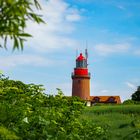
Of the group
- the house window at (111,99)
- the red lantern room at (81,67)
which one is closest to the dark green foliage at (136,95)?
the red lantern room at (81,67)

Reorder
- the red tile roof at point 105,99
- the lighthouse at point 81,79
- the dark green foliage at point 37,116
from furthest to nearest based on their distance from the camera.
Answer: the red tile roof at point 105,99
the lighthouse at point 81,79
the dark green foliage at point 37,116

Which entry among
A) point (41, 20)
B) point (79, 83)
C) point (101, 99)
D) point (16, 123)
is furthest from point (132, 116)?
point (101, 99)

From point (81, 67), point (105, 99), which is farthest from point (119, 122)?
point (105, 99)

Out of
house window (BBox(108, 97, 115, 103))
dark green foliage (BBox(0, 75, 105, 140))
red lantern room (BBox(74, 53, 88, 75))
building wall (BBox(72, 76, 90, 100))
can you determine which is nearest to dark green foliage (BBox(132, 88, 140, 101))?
building wall (BBox(72, 76, 90, 100))

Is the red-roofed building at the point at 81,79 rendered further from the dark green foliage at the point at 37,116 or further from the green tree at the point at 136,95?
the dark green foliage at the point at 37,116

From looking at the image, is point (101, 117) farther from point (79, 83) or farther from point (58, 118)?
point (79, 83)

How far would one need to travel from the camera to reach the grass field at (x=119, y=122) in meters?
26.0

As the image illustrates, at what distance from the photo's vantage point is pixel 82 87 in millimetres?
104188

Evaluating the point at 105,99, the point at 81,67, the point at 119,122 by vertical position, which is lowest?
the point at 119,122

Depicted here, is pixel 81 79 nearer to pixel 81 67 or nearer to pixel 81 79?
pixel 81 79

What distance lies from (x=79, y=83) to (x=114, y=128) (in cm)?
7488

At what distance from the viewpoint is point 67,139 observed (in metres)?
14.6

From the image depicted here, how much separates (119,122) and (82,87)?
2871 inches

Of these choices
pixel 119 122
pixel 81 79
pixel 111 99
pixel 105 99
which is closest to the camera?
pixel 119 122
